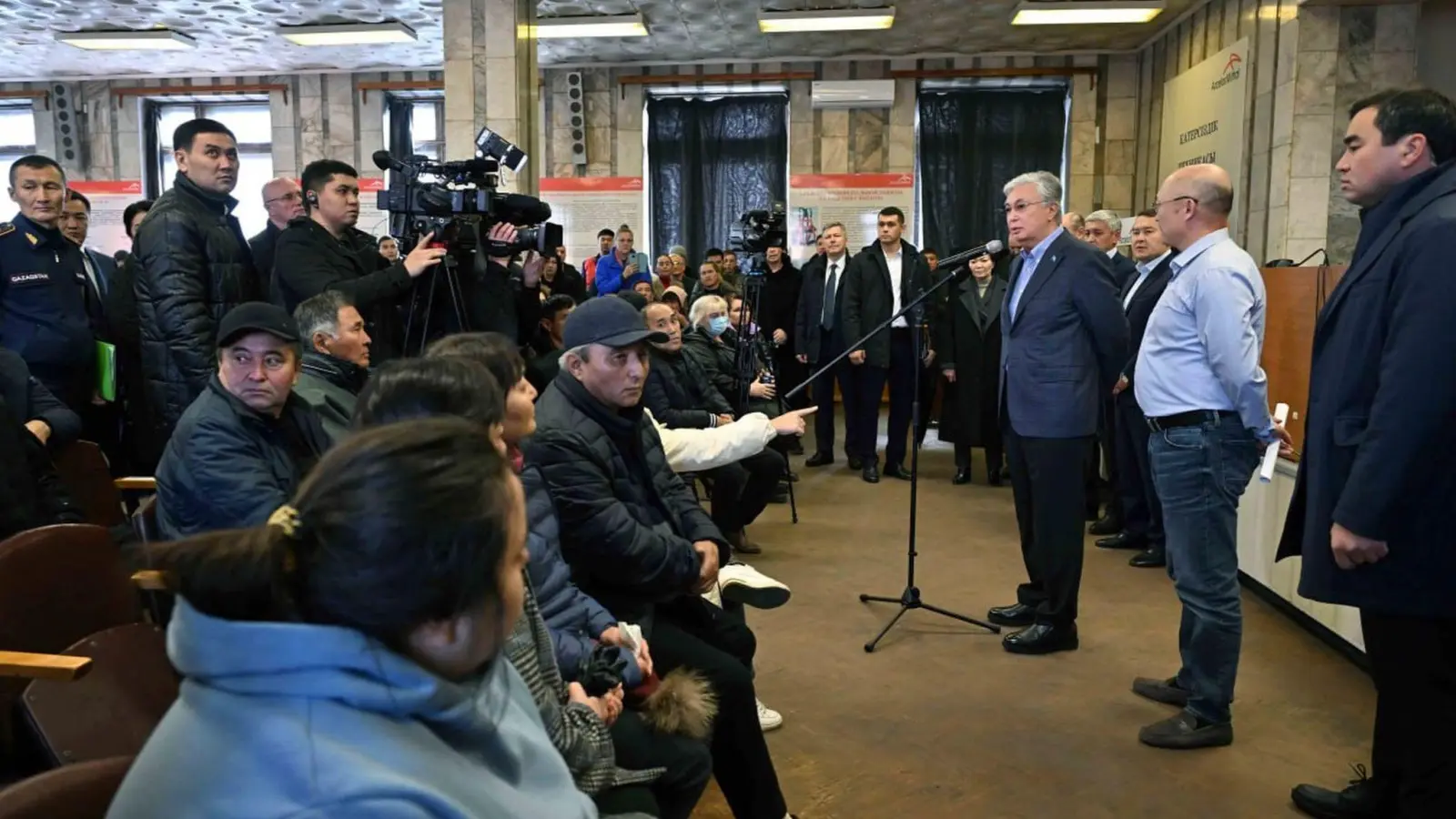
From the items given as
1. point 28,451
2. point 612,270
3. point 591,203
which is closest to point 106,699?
point 28,451

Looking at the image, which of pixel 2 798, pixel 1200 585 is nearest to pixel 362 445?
pixel 2 798

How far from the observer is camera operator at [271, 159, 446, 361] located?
311cm

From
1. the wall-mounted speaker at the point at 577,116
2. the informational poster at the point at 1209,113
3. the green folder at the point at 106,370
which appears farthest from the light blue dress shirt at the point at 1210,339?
the wall-mounted speaker at the point at 577,116

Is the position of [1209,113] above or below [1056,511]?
above

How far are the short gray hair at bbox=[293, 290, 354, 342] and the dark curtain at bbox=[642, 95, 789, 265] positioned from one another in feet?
26.2

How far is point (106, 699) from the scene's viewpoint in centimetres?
171

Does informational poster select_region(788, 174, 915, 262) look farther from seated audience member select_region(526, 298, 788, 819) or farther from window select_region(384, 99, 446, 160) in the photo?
seated audience member select_region(526, 298, 788, 819)

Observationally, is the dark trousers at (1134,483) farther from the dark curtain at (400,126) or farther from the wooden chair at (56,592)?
the dark curtain at (400,126)

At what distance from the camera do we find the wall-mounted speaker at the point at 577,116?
10.2m

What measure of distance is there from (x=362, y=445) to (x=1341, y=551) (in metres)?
1.91

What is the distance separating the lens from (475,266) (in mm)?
3328

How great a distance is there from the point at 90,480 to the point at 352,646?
2.71 metres

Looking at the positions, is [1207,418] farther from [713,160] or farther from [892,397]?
[713,160]

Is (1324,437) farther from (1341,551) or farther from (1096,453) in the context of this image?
(1096,453)
